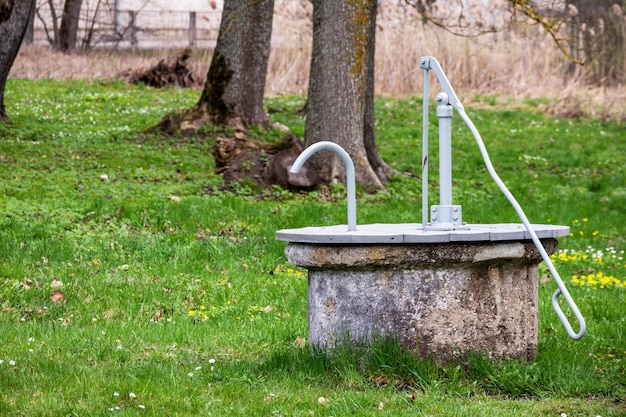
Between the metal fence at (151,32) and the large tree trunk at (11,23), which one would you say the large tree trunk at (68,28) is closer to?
the metal fence at (151,32)

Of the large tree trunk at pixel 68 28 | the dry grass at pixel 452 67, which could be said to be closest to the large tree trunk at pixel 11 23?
the dry grass at pixel 452 67

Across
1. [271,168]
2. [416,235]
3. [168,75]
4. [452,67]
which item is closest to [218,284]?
[416,235]

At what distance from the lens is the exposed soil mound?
22422 millimetres

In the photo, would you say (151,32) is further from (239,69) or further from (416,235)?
(416,235)

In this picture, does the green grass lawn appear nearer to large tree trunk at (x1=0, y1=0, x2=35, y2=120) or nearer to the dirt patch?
the dirt patch

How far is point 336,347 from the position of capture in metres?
4.91

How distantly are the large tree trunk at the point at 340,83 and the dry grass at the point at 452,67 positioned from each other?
973 centimetres

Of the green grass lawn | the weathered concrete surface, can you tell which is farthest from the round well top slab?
the green grass lawn

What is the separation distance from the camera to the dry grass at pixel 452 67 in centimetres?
2170

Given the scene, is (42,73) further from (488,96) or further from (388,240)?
(388,240)

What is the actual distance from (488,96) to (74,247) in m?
14.9

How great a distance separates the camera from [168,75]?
2256 centimetres

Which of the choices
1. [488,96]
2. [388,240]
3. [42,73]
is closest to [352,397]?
[388,240]

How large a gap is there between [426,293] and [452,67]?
1781 centimetres
